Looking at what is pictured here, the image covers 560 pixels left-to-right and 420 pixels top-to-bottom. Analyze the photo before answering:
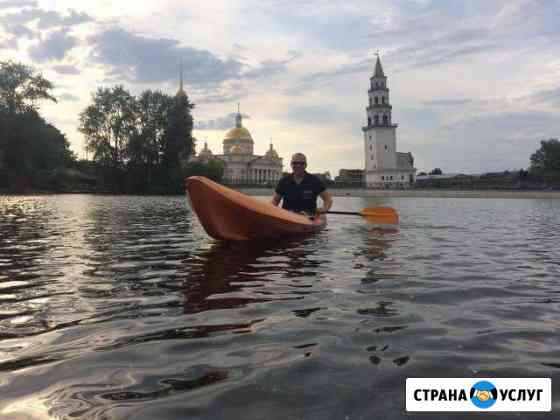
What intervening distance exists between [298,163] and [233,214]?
1757 millimetres

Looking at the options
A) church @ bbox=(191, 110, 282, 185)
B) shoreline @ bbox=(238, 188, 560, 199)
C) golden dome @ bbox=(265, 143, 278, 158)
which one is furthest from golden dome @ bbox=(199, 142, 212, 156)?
shoreline @ bbox=(238, 188, 560, 199)

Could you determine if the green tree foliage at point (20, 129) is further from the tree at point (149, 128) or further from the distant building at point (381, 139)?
the distant building at point (381, 139)

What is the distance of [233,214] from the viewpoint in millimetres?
8578

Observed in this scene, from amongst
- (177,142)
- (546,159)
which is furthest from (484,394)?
(546,159)

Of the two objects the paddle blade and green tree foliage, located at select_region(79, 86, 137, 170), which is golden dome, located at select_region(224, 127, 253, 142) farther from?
the paddle blade

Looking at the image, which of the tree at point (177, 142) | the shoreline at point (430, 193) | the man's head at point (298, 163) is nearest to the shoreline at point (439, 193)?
the shoreline at point (430, 193)

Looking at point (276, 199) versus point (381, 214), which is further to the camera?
point (381, 214)

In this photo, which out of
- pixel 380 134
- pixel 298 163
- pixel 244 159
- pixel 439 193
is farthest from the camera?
pixel 244 159

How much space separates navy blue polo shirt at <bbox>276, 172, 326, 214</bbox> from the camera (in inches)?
387

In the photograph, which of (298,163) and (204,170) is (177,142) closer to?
(204,170)

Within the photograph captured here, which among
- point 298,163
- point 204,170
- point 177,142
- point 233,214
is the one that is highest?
point 177,142

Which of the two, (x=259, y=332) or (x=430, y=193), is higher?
(x=430, y=193)

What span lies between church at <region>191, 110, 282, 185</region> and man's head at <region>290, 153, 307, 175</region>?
103261 millimetres

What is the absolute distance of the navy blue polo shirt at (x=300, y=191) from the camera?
984cm
